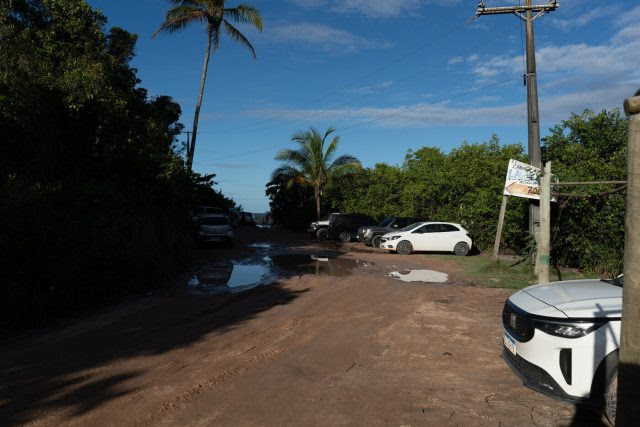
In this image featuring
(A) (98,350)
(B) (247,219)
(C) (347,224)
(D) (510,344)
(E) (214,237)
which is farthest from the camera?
(B) (247,219)

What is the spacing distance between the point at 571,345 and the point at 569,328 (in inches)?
5.8

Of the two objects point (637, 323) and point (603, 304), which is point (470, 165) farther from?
point (637, 323)

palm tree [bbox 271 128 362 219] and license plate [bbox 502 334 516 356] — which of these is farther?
palm tree [bbox 271 128 362 219]

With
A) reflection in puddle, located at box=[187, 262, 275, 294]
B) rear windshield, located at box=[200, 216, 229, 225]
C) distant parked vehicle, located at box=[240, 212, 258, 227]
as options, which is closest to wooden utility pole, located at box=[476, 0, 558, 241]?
reflection in puddle, located at box=[187, 262, 275, 294]

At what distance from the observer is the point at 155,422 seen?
→ 432 cm

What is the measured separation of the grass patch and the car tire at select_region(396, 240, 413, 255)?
3.53 meters

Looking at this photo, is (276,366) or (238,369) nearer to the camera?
(238,369)

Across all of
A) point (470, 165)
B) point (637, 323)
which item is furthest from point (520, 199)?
point (637, 323)

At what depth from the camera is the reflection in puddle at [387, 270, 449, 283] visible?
1336cm

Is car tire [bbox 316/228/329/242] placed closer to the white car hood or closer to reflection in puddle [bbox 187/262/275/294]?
reflection in puddle [bbox 187/262/275/294]

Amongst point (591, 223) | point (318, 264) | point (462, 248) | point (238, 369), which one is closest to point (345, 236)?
point (462, 248)

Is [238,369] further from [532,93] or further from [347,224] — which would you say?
[347,224]

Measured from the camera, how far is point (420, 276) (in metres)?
14.2

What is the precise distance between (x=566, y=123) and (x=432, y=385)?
21460 millimetres
